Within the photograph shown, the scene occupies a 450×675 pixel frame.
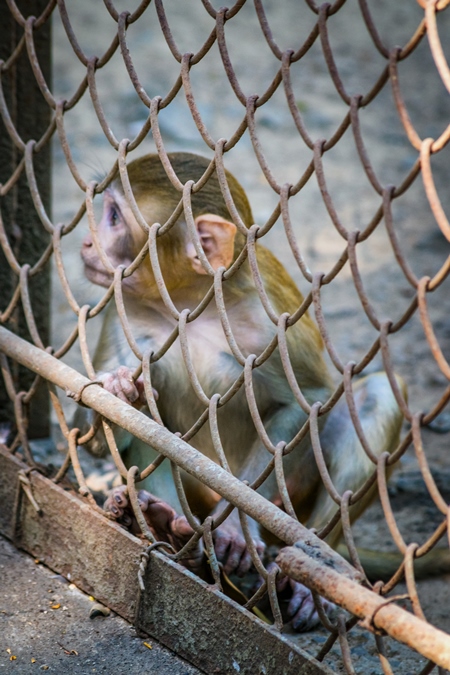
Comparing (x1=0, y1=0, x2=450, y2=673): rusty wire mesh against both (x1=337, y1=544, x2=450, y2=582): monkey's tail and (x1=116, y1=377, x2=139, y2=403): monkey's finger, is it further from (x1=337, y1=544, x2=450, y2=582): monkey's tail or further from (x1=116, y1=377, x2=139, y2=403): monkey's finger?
(x1=337, y1=544, x2=450, y2=582): monkey's tail

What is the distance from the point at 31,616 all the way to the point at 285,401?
1126 millimetres

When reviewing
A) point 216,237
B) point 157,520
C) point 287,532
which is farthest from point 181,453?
point 216,237

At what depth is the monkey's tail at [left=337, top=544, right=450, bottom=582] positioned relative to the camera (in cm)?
305

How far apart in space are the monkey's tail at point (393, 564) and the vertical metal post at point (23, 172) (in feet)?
4.24

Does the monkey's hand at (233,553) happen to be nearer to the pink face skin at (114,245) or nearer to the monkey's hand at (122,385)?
the monkey's hand at (122,385)

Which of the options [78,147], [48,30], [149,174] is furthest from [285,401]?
[78,147]

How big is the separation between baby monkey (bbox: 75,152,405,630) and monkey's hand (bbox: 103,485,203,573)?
32cm

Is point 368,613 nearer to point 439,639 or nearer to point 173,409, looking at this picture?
point 439,639

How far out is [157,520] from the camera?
2564mm

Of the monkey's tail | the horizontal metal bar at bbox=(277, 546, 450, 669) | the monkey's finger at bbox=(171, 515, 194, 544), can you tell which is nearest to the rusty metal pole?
the horizontal metal bar at bbox=(277, 546, 450, 669)

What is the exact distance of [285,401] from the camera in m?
3.07

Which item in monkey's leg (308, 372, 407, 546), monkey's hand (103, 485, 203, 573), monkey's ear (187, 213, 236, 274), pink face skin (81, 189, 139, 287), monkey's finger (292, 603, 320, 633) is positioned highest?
monkey's ear (187, 213, 236, 274)

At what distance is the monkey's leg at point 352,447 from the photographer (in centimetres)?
287

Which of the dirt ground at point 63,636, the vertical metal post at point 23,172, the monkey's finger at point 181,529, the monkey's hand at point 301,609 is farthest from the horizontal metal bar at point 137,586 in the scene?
the vertical metal post at point 23,172
